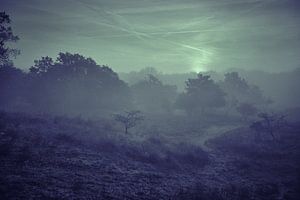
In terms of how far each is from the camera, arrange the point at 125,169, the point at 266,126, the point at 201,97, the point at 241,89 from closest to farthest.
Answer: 1. the point at 125,169
2. the point at 266,126
3. the point at 201,97
4. the point at 241,89

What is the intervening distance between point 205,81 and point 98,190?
61294 millimetres

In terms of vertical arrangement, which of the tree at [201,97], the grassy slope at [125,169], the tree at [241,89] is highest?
the tree at [241,89]

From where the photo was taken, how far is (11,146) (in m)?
24.2

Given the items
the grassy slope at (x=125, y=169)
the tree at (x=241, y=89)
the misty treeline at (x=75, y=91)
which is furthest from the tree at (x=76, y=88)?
the tree at (x=241, y=89)

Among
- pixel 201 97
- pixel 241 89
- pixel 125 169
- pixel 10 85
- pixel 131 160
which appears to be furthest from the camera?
pixel 241 89

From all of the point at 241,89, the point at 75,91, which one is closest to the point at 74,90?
the point at 75,91

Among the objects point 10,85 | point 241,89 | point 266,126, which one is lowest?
point 266,126

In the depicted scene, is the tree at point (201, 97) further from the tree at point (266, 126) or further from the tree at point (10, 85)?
the tree at point (10, 85)

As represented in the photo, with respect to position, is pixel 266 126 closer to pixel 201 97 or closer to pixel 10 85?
pixel 201 97

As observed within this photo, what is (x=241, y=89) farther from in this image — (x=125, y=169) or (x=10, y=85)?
(x=125, y=169)

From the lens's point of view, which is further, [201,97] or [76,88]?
[201,97]

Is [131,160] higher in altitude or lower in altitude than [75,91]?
lower

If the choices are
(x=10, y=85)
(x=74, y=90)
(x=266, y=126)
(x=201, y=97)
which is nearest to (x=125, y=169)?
(x=266, y=126)

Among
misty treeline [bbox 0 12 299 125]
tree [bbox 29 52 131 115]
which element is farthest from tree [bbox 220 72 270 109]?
tree [bbox 29 52 131 115]
